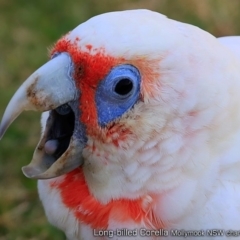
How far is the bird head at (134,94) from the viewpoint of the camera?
146 cm

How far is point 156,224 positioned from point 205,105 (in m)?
0.35

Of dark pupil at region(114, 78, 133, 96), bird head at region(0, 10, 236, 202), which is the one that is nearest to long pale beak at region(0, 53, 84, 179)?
bird head at region(0, 10, 236, 202)

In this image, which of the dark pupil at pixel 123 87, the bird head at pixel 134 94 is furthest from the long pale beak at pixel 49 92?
the dark pupil at pixel 123 87

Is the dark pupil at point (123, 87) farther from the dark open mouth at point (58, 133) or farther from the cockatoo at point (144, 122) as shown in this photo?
the dark open mouth at point (58, 133)

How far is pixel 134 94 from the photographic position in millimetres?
1478

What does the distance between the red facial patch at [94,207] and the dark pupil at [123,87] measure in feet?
0.98

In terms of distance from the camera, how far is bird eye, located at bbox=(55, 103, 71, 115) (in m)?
1.53

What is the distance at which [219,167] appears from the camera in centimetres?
156

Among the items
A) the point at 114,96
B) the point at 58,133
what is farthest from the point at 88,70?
the point at 58,133

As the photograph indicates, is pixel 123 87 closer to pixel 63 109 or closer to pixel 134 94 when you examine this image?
pixel 134 94

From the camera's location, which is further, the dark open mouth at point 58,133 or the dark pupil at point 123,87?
the dark open mouth at point 58,133

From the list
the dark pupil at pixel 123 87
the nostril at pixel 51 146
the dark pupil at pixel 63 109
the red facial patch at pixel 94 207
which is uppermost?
the dark pupil at pixel 123 87

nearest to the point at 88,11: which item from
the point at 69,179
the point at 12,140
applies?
the point at 12,140

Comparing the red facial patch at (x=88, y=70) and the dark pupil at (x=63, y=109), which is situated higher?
the red facial patch at (x=88, y=70)
